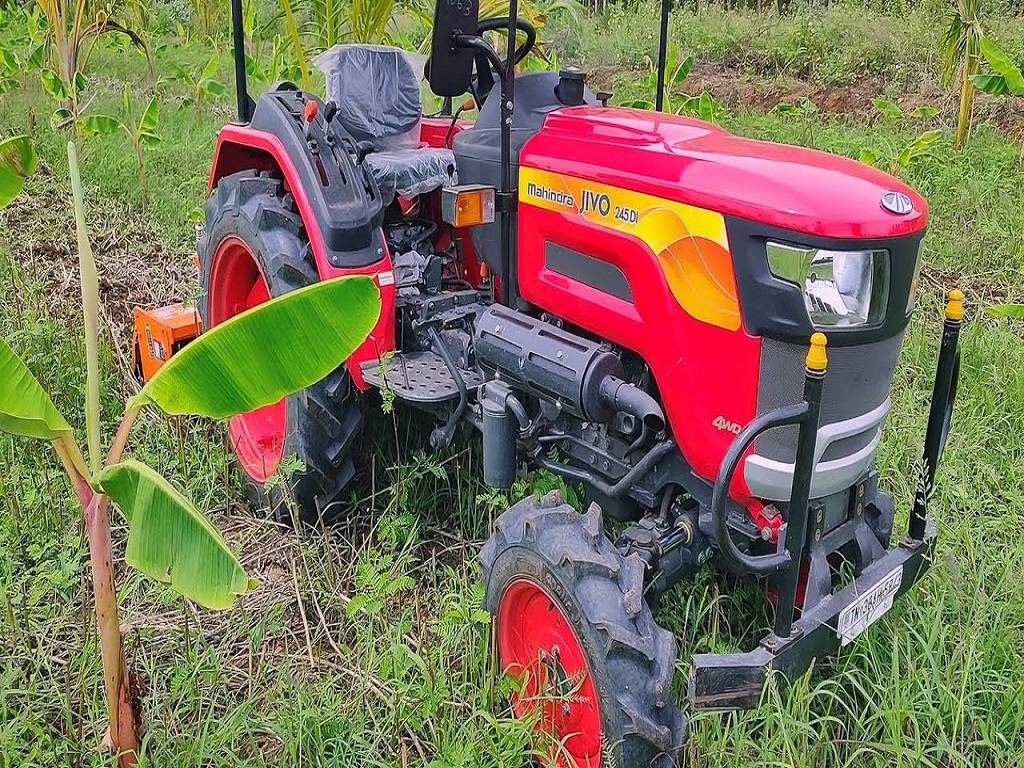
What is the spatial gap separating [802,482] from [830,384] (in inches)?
10.3

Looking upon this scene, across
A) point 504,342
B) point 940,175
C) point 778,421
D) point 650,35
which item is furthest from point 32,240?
point 650,35

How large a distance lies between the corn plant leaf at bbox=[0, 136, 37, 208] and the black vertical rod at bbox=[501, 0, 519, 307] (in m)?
1.19

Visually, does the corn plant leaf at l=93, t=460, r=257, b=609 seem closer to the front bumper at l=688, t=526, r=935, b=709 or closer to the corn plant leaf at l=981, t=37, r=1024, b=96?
the front bumper at l=688, t=526, r=935, b=709

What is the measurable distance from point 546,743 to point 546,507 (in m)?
A: 0.55

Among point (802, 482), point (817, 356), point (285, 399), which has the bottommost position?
point (285, 399)

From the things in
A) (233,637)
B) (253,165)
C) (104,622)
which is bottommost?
(233,637)

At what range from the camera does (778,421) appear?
1753 millimetres

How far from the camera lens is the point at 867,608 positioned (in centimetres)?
211

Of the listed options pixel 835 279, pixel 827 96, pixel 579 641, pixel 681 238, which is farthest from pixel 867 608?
pixel 827 96

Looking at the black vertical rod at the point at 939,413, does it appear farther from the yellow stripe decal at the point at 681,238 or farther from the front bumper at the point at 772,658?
the yellow stripe decal at the point at 681,238

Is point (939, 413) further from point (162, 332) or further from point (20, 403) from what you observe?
point (162, 332)

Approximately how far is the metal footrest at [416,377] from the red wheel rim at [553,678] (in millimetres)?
629

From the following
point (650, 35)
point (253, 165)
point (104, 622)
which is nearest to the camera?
point (104, 622)

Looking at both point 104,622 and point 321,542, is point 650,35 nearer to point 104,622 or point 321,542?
point 321,542
